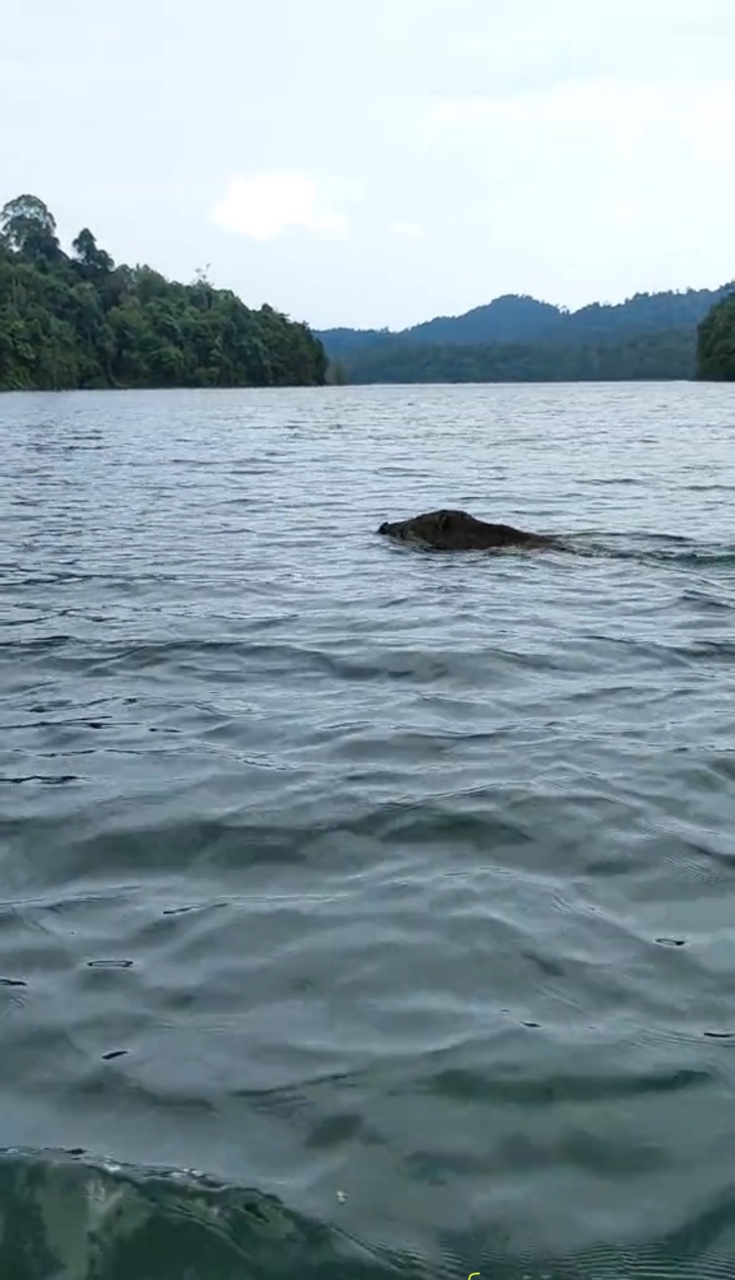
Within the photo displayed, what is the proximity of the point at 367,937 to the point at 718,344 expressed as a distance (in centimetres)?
11016

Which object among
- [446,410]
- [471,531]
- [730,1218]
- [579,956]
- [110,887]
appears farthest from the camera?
[446,410]

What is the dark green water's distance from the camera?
2.77m

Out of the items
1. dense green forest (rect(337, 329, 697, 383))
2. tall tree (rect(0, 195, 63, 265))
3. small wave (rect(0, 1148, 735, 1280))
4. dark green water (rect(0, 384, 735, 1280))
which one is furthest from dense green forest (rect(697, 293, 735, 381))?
small wave (rect(0, 1148, 735, 1280))

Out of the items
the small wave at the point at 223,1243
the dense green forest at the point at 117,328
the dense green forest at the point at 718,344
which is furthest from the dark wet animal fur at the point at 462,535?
the dense green forest at the point at 718,344

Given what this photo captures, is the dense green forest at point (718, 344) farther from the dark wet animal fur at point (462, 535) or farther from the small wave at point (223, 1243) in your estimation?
the small wave at point (223, 1243)

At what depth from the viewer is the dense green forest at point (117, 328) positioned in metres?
106

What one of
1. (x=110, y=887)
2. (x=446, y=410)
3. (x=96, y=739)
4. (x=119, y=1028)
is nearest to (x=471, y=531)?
(x=96, y=739)

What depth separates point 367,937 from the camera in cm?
403

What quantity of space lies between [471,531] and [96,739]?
24.3 ft

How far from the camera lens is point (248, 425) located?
4412cm

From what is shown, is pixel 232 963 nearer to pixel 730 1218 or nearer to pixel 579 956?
pixel 579 956

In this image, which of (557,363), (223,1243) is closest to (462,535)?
(223,1243)

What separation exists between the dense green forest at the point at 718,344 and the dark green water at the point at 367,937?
101905 millimetres

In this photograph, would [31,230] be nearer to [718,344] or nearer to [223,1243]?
[718,344]
